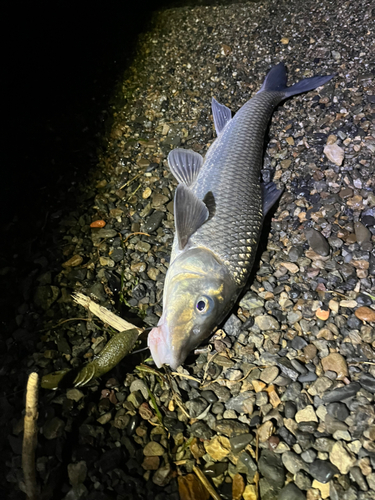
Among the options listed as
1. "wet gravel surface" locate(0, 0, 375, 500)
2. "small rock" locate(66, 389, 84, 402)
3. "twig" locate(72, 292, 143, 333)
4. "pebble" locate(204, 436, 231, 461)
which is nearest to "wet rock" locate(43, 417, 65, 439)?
"wet gravel surface" locate(0, 0, 375, 500)

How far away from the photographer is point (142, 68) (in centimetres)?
503

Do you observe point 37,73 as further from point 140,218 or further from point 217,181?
point 217,181

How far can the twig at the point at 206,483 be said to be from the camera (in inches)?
82.9

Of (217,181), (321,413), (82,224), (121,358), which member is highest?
(217,181)

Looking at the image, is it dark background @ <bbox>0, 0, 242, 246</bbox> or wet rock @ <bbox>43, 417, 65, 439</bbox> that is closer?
wet rock @ <bbox>43, 417, 65, 439</bbox>

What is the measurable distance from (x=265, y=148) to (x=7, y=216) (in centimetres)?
302

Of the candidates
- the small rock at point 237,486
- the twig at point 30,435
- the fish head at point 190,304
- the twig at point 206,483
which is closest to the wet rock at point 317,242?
the fish head at point 190,304

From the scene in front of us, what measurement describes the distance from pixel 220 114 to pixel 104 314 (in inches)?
109

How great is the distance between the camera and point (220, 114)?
399 cm

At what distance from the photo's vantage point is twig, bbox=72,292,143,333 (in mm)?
2784

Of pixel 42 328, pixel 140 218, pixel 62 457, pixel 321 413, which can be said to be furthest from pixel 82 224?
pixel 321 413

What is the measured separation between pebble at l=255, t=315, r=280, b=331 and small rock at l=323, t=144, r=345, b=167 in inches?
74.3

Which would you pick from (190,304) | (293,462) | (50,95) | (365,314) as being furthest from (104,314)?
(50,95)

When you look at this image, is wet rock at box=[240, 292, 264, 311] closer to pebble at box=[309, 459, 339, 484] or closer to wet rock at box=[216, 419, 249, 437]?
wet rock at box=[216, 419, 249, 437]
